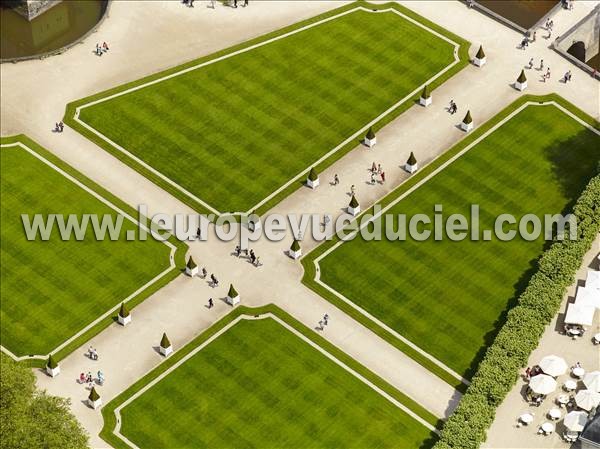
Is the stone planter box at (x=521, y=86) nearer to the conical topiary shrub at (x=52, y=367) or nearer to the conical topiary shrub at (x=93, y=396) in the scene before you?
the conical topiary shrub at (x=93, y=396)

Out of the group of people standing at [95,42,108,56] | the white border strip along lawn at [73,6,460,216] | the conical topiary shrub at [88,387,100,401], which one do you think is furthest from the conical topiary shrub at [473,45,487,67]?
the conical topiary shrub at [88,387,100,401]

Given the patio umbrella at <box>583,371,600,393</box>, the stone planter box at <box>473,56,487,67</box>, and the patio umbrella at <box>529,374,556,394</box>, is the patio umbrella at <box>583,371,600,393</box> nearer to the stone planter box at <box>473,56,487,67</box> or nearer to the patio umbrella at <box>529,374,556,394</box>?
the patio umbrella at <box>529,374,556,394</box>

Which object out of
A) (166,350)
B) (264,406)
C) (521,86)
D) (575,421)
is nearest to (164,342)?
(166,350)

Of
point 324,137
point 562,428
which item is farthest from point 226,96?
point 562,428

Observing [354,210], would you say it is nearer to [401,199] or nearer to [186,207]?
[401,199]

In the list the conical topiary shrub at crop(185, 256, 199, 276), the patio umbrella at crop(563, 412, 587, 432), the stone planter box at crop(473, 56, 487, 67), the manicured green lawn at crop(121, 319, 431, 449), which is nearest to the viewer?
the patio umbrella at crop(563, 412, 587, 432)

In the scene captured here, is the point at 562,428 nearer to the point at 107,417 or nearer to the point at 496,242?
the point at 496,242

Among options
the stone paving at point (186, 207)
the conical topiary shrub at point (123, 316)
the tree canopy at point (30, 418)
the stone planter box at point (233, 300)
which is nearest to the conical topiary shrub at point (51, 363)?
the stone paving at point (186, 207)
